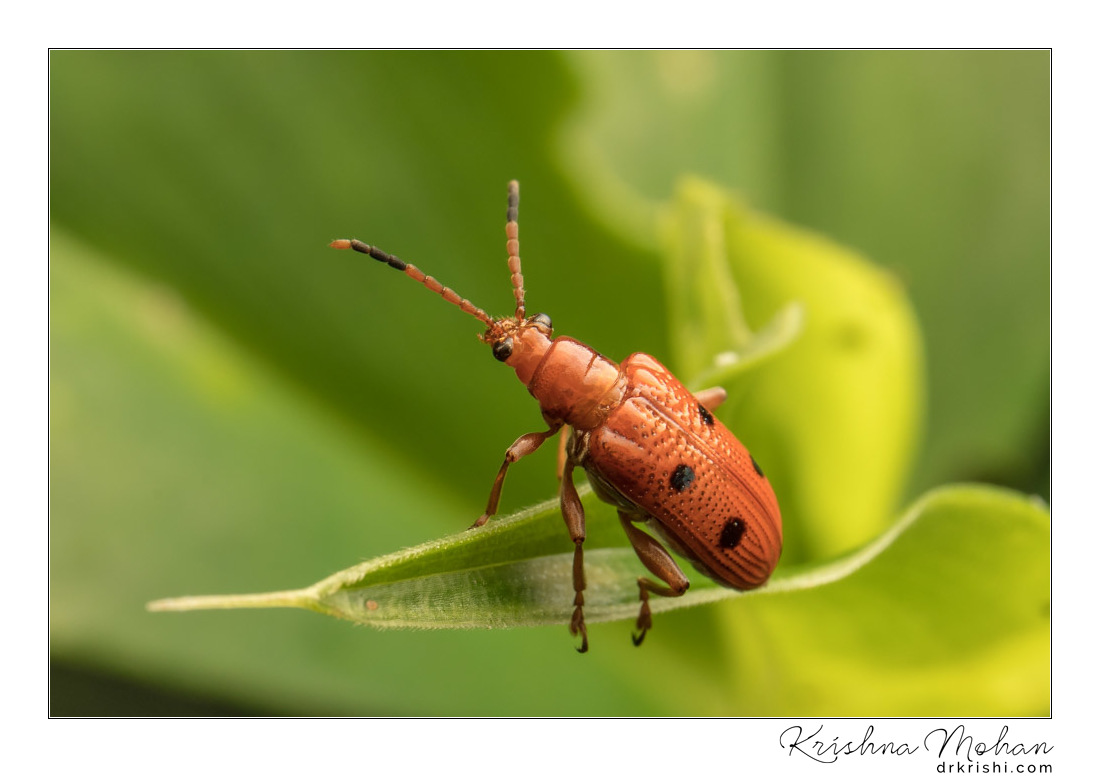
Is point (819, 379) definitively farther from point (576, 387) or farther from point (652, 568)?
point (652, 568)

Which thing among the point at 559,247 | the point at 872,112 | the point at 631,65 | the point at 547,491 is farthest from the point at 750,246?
the point at 872,112

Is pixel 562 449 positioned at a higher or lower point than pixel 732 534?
higher

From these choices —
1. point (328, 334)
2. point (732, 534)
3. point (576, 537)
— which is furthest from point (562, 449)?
point (328, 334)

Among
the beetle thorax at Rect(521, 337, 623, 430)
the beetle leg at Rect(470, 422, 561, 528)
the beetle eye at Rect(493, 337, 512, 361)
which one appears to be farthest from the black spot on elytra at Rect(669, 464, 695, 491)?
the beetle eye at Rect(493, 337, 512, 361)

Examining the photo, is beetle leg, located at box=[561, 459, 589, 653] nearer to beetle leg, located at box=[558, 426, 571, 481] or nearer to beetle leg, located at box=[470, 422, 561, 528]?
beetle leg, located at box=[470, 422, 561, 528]

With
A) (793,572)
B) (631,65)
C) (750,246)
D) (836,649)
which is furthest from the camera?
(631,65)

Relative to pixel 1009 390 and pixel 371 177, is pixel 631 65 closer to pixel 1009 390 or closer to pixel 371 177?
pixel 371 177
